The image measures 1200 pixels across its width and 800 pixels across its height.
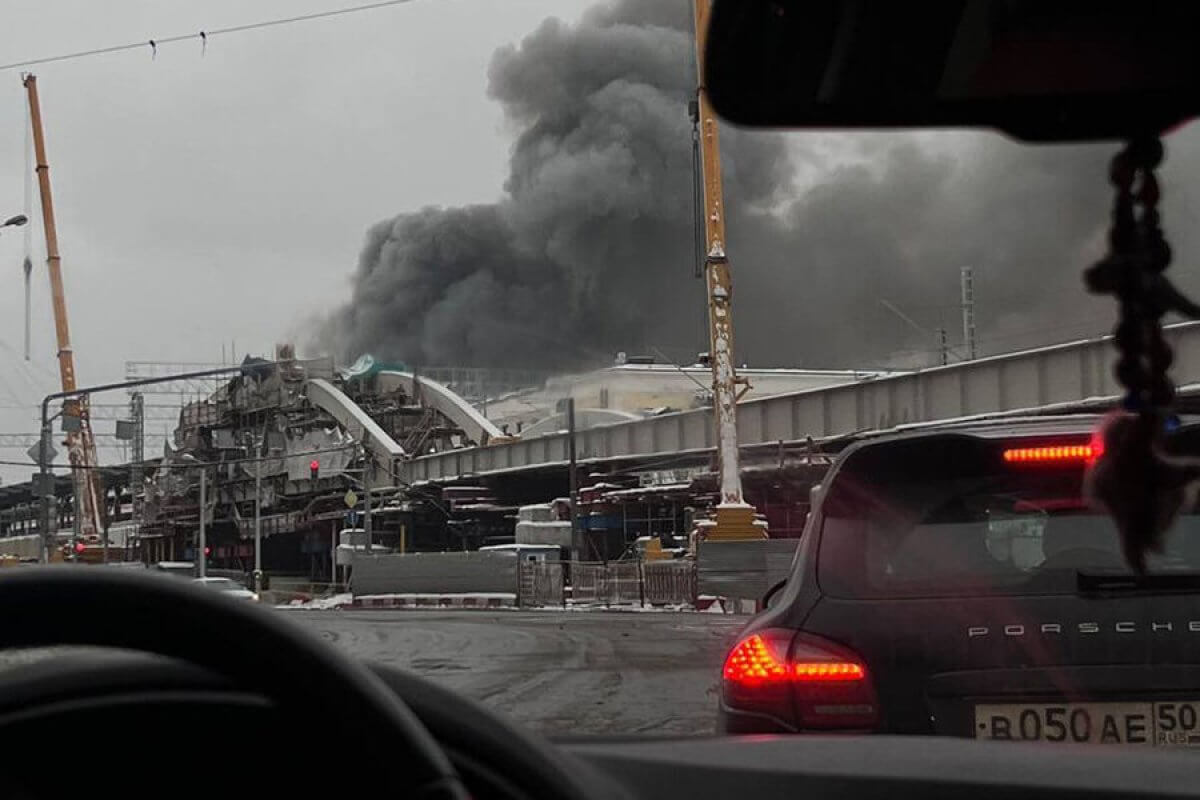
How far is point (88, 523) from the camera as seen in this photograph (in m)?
50.9

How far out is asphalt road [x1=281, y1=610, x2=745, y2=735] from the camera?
8.82 m

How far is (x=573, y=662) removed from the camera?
43.6 feet

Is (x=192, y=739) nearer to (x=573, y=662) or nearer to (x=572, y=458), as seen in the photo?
(x=573, y=662)

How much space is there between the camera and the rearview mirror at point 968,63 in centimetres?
154

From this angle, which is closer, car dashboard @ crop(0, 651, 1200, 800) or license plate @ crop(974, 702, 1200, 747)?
car dashboard @ crop(0, 651, 1200, 800)

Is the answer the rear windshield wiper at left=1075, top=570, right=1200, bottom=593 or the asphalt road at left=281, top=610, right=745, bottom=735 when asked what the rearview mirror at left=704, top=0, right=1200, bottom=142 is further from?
the asphalt road at left=281, top=610, right=745, bottom=735

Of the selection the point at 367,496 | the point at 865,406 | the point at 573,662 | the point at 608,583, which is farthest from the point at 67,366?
the point at 573,662

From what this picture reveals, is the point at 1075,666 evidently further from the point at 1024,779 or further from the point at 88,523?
the point at 88,523

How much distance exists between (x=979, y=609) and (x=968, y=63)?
2206mm

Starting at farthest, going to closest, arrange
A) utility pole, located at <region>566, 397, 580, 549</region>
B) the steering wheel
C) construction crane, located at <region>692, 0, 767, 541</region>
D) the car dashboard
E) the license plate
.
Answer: utility pole, located at <region>566, 397, 580, 549</region>
construction crane, located at <region>692, 0, 767, 541</region>
the license plate
the car dashboard
the steering wheel

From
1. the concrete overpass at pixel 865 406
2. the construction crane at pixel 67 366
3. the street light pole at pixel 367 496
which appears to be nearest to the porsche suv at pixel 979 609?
the concrete overpass at pixel 865 406

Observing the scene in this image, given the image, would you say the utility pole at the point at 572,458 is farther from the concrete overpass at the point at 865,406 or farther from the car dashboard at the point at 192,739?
the car dashboard at the point at 192,739

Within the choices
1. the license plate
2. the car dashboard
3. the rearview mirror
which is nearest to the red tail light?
the license plate

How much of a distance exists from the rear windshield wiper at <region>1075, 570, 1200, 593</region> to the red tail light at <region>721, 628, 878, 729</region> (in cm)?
62
